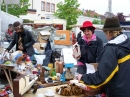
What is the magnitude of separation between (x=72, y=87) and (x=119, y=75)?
89 centimetres

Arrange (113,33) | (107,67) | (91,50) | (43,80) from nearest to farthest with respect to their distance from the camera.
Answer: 1. (107,67)
2. (113,33)
3. (91,50)
4. (43,80)

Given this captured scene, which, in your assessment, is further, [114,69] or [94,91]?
[94,91]

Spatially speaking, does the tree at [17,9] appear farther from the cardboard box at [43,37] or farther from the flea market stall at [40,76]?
the flea market stall at [40,76]

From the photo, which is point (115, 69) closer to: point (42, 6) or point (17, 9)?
point (17, 9)

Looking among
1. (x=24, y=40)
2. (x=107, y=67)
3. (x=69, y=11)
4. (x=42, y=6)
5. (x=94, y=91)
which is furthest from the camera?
(x=42, y=6)

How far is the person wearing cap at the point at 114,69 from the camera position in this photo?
2336 mm

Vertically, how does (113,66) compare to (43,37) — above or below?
above

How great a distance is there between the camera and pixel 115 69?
2.35 metres

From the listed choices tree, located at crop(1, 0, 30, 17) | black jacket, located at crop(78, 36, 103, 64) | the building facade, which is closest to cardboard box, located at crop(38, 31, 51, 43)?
black jacket, located at crop(78, 36, 103, 64)

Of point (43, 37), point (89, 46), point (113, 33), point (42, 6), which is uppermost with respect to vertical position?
point (42, 6)

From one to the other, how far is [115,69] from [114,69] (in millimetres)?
15

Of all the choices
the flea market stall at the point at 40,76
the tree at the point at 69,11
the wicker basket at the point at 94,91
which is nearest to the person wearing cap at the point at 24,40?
the flea market stall at the point at 40,76

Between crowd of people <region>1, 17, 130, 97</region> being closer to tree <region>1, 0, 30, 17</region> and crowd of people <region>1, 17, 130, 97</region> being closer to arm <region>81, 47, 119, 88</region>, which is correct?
arm <region>81, 47, 119, 88</region>

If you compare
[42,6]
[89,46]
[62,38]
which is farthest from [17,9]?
[89,46]
